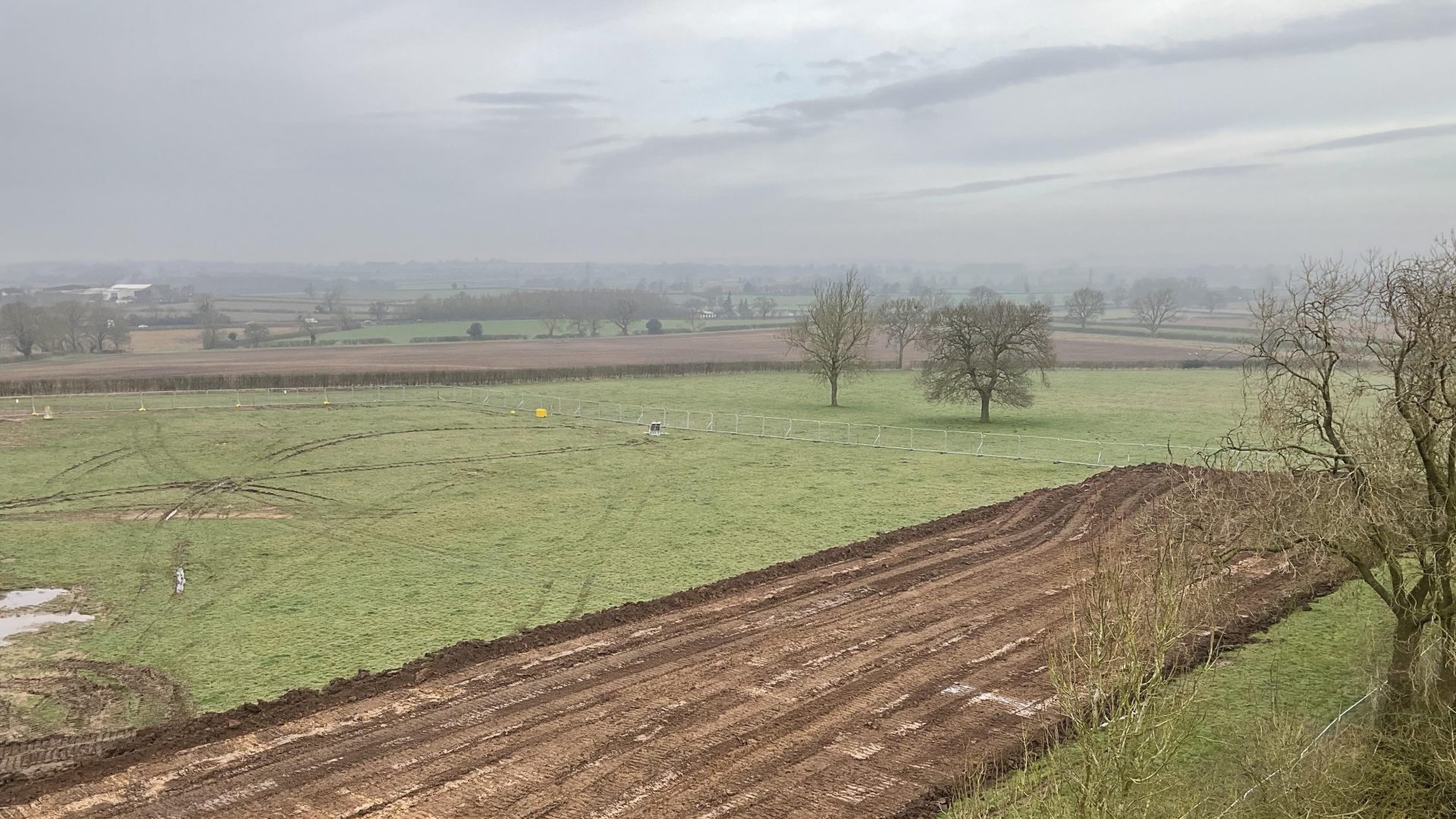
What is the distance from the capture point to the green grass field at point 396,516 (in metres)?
18.0

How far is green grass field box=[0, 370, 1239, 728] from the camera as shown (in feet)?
59.2

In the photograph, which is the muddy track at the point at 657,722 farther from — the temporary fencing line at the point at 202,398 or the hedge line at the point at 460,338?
the hedge line at the point at 460,338

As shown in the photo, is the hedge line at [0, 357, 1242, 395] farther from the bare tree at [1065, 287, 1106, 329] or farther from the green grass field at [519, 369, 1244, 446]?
the bare tree at [1065, 287, 1106, 329]

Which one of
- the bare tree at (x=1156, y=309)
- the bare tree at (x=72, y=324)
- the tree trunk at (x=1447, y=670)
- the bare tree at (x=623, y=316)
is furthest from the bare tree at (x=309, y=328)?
the tree trunk at (x=1447, y=670)

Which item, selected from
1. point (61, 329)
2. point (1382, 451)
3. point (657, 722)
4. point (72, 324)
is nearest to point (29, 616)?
point (657, 722)

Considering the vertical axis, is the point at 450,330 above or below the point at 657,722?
above

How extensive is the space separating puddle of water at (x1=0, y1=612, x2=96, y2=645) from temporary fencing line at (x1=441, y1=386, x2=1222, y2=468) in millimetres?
29035

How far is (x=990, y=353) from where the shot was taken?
46406 millimetres

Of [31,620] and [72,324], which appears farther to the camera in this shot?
[72,324]

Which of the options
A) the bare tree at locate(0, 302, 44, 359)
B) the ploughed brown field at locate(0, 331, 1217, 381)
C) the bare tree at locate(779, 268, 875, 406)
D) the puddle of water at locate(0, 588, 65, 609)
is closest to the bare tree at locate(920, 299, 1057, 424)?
the bare tree at locate(779, 268, 875, 406)

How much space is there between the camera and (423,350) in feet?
322

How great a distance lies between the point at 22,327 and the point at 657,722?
309 ft

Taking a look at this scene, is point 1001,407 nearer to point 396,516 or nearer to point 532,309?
point 396,516

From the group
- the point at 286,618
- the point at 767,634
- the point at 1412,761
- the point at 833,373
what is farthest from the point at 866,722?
the point at 833,373
